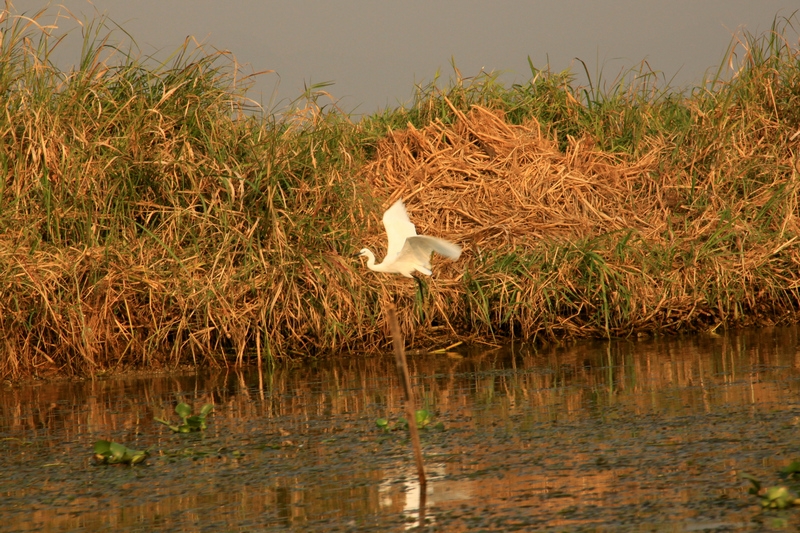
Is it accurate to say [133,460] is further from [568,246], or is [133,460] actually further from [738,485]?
[568,246]

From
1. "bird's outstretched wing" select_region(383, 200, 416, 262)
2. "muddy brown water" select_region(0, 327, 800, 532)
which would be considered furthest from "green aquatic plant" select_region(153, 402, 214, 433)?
"bird's outstretched wing" select_region(383, 200, 416, 262)

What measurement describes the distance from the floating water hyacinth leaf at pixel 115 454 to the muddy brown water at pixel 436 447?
44 mm

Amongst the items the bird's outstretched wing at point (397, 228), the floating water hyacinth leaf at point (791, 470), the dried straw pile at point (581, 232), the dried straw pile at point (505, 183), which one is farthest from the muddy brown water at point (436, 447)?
the dried straw pile at point (505, 183)

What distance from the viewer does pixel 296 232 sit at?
21.1 feet

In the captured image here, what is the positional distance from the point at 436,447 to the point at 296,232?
2.86m

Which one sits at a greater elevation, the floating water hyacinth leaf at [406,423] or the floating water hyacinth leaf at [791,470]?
the floating water hyacinth leaf at [406,423]

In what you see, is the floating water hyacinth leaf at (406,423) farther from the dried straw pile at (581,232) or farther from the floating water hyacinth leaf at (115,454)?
the dried straw pile at (581,232)

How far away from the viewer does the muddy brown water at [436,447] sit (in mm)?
3023

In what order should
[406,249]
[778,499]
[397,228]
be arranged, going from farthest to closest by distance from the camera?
[397,228]
[406,249]
[778,499]

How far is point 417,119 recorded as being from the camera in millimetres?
9016

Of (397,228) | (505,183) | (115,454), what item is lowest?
(115,454)

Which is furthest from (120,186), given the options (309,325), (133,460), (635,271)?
(635,271)

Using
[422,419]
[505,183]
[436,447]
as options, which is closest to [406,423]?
[422,419]

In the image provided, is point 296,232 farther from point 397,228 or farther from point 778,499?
point 778,499
